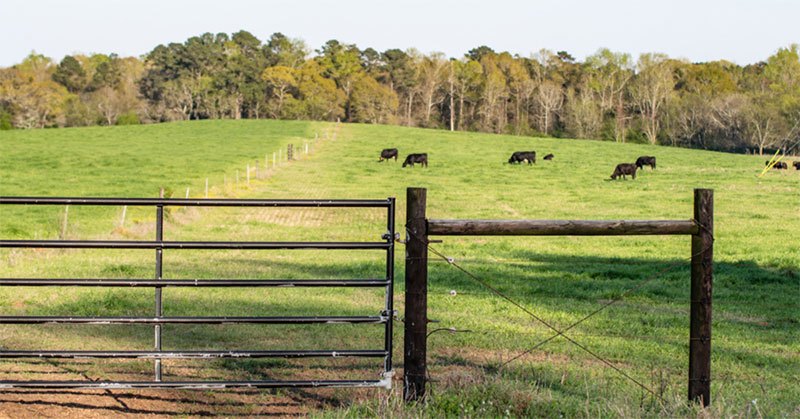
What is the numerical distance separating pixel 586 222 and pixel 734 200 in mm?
30562

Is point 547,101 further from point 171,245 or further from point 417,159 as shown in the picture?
point 171,245

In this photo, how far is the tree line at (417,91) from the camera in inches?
4230

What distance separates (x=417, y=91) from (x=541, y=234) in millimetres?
127228

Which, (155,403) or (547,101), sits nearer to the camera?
(155,403)

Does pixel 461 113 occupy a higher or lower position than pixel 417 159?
higher

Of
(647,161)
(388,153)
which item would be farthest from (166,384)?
(388,153)

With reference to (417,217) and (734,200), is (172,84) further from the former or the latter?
(417,217)

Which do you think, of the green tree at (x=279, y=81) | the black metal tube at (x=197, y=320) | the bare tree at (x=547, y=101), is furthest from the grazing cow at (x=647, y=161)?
the green tree at (x=279, y=81)

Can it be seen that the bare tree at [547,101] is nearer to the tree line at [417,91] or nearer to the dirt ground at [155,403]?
the tree line at [417,91]

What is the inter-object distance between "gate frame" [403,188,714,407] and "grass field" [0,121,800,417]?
27cm

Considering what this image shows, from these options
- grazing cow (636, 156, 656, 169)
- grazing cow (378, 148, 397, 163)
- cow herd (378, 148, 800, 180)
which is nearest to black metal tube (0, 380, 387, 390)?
cow herd (378, 148, 800, 180)

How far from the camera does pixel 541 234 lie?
688 centimetres

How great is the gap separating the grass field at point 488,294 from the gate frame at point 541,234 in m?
0.27

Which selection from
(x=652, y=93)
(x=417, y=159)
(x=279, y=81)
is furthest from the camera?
(x=279, y=81)
